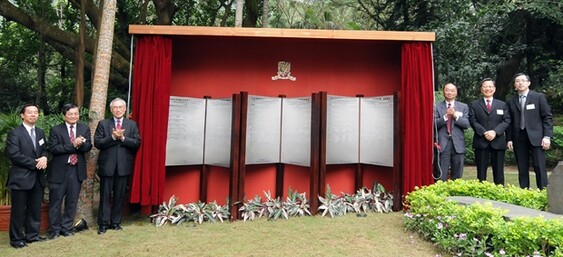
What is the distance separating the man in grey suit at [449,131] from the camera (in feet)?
16.4

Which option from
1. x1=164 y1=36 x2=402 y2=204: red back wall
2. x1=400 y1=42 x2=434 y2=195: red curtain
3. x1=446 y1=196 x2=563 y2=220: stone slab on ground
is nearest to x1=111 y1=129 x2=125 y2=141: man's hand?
x1=164 y1=36 x2=402 y2=204: red back wall

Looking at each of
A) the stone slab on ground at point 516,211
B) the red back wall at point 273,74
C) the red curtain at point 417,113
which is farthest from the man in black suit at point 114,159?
the stone slab on ground at point 516,211

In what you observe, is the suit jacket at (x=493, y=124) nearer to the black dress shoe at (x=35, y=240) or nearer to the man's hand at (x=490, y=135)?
the man's hand at (x=490, y=135)

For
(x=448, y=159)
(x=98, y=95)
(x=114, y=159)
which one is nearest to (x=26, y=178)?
(x=114, y=159)

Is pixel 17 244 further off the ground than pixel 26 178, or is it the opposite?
pixel 26 178

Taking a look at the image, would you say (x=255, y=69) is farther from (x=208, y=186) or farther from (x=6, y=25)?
(x=6, y=25)

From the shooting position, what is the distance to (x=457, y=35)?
31.6 feet

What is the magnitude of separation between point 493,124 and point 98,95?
4.69 metres

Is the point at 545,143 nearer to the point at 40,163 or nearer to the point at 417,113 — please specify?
the point at 417,113

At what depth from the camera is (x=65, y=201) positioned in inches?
160

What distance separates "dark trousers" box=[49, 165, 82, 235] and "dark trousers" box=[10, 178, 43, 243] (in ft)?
0.38

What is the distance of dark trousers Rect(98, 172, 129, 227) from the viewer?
419cm

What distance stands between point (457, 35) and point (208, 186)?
7426 millimetres

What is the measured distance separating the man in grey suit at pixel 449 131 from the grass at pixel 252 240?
1075 millimetres
